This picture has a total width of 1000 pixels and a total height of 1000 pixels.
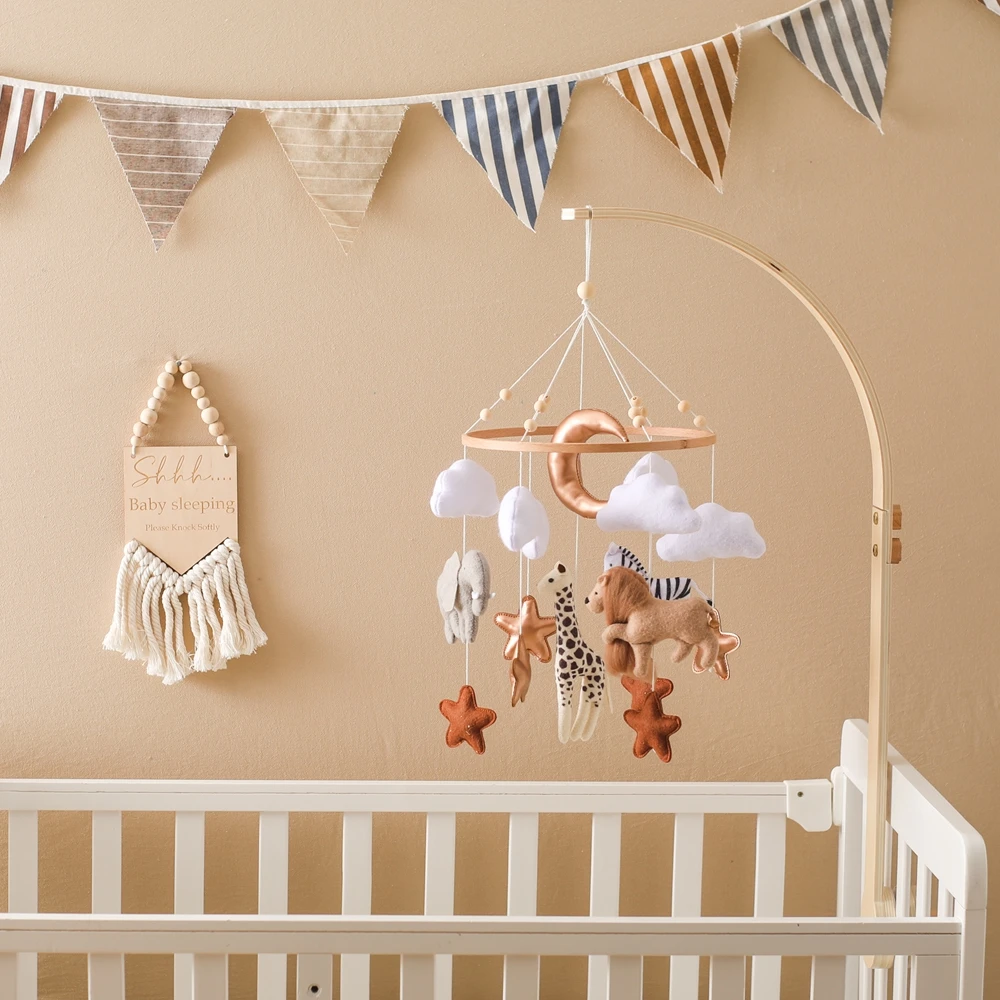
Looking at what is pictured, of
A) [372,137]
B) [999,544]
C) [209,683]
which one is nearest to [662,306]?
[372,137]

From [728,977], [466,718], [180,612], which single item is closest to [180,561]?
[180,612]

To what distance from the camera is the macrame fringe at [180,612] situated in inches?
59.2

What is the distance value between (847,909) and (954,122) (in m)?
1.10

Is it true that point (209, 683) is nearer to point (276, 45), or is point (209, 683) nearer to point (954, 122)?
point (276, 45)

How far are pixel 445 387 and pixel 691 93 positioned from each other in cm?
53

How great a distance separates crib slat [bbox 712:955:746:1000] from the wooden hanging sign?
0.87 meters

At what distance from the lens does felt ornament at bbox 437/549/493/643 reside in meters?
1.14

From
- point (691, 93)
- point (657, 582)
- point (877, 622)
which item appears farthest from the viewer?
point (691, 93)

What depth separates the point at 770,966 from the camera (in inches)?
54.3

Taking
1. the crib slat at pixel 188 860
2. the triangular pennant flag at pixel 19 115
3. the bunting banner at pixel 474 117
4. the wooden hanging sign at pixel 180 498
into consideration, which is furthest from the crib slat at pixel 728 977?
the triangular pennant flag at pixel 19 115

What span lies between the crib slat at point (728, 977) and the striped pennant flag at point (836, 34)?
1.13 m

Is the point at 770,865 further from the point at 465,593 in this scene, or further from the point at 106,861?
the point at 106,861

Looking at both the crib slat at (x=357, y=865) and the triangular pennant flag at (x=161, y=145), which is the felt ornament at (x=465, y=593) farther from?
the triangular pennant flag at (x=161, y=145)

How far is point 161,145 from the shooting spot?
1.45 m
